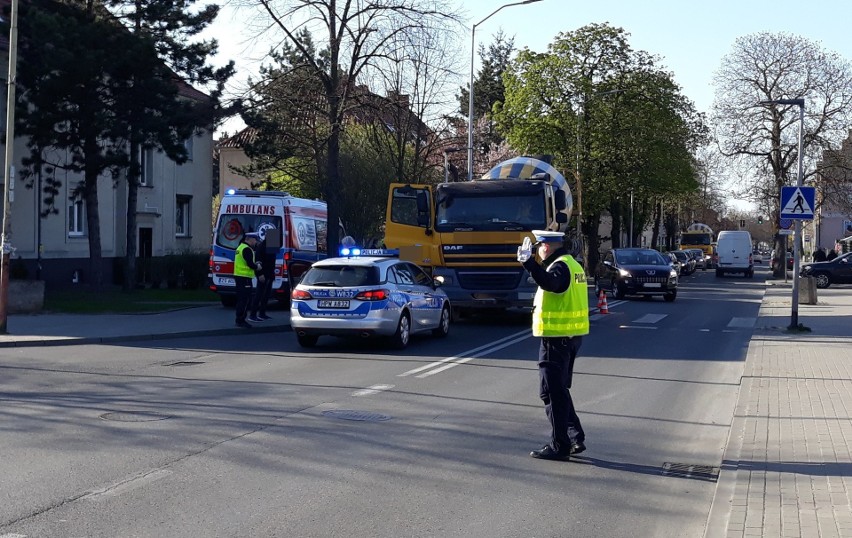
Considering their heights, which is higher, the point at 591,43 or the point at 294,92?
the point at 591,43

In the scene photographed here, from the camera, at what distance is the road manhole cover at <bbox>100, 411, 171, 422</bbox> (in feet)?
30.9

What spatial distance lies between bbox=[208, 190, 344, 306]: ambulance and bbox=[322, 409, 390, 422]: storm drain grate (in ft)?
49.3

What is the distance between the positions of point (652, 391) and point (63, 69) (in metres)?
19.6

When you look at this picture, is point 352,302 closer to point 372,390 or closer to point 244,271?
point 372,390

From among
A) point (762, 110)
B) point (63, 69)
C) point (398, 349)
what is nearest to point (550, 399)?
point (398, 349)

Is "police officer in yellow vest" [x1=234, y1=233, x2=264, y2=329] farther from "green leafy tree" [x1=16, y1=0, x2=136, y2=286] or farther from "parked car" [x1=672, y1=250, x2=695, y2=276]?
"parked car" [x1=672, y1=250, x2=695, y2=276]

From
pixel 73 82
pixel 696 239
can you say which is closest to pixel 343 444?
pixel 73 82

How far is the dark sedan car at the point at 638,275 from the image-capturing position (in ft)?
106

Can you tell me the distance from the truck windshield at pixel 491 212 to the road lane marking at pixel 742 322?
6062 millimetres

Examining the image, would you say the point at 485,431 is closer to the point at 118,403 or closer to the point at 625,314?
the point at 118,403

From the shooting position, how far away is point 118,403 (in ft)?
34.2

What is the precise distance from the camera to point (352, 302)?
15914mm

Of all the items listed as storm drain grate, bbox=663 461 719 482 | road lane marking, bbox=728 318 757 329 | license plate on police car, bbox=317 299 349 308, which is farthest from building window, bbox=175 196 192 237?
storm drain grate, bbox=663 461 719 482

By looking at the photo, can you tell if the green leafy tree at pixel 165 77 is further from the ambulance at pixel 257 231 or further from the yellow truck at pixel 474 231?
the yellow truck at pixel 474 231
